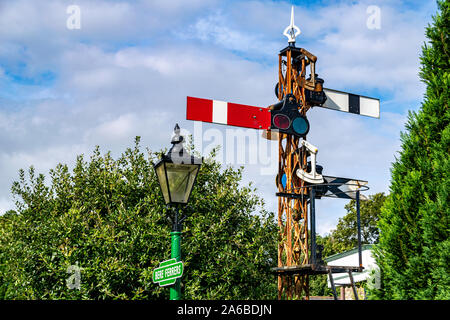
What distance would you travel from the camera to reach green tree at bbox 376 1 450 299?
4910mm

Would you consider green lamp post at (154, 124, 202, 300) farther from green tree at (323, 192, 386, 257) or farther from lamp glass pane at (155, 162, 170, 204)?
green tree at (323, 192, 386, 257)

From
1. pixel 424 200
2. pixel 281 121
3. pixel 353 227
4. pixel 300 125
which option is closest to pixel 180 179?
pixel 424 200

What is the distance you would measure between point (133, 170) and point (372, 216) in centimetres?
3195

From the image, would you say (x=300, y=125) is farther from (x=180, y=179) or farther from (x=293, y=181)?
(x=180, y=179)

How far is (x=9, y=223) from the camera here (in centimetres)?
1120

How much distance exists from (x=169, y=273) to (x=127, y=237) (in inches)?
186

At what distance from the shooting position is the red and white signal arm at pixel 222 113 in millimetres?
8969

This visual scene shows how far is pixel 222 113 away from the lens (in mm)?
9141

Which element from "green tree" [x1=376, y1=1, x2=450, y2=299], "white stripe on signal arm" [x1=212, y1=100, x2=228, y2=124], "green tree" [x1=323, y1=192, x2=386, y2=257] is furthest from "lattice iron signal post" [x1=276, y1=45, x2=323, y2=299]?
"green tree" [x1=323, y1=192, x2=386, y2=257]

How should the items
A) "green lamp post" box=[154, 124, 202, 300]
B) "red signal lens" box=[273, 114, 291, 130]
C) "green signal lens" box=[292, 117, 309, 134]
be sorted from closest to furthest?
"green lamp post" box=[154, 124, 202, 300] → "red signal lens" box=[273, 114, 291, 130] → "green signal lens" box=[292, 117, 309, 134]

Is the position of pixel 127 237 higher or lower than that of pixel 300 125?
lower

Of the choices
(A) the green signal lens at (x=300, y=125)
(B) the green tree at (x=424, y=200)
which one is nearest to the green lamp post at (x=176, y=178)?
(B) the green tree at (x=424, y=200)

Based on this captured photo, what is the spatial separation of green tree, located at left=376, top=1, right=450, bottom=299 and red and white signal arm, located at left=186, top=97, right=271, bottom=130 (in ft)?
13.8
